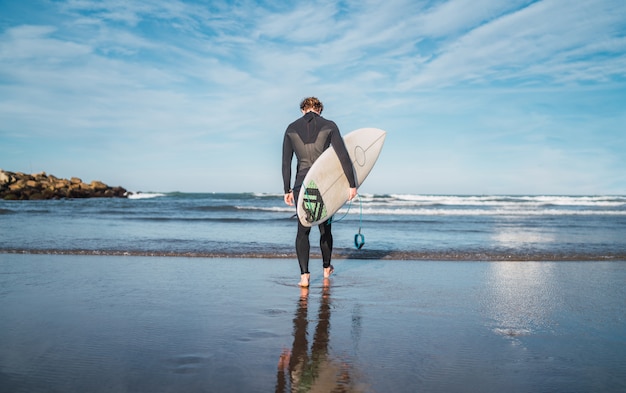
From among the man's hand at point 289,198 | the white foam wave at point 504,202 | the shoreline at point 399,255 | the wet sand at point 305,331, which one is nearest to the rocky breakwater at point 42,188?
the white foam wave at point 504,202

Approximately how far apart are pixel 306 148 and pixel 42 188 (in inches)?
1371

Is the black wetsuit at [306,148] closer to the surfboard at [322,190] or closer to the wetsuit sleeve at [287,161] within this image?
the wetsuit sleeve at [287,161]

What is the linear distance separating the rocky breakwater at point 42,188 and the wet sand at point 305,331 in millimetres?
31030

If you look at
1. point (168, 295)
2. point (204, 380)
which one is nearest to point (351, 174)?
point (168, 295)

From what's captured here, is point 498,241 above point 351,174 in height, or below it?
below

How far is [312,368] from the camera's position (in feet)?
7.80

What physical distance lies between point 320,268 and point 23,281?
341cm

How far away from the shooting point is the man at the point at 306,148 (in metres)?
4.73

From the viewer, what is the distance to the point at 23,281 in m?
4.62

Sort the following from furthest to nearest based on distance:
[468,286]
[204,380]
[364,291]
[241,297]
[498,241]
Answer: [498,241]
[468,286]
[364,291]
[241,297]
[204,380]

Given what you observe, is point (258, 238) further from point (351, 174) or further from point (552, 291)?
point (552, 291)

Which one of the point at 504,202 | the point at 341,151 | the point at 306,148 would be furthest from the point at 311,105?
the point at 504,202

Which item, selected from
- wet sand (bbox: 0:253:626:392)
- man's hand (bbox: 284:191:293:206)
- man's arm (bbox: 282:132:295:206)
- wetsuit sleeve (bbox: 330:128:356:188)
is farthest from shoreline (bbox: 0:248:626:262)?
wetsuit sleeve (bbox: 330:128:356:188)

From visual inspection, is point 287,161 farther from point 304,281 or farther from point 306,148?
point 304,281
